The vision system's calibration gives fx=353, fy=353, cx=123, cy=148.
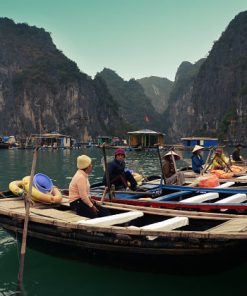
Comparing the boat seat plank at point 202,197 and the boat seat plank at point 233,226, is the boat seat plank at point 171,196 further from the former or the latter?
the boat seat plank at point 233,226

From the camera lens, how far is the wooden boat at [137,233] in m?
5.81

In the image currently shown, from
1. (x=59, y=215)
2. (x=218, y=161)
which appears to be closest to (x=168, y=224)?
(x=59, y=215)

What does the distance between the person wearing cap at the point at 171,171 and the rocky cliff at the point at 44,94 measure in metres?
115

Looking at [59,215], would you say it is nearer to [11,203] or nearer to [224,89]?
[11,203]

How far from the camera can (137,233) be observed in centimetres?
591

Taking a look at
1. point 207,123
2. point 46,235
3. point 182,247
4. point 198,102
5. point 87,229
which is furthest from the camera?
point 198,102

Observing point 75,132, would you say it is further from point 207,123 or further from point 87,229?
point 87,229

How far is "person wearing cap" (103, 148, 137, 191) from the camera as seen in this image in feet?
31.7

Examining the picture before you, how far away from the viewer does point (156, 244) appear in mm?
6082

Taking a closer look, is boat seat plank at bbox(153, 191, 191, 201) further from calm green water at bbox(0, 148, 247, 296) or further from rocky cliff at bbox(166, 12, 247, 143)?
rocky cliff at bbox(166, 12, 247, 143)

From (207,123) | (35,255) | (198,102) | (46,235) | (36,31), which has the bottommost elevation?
(35,255)

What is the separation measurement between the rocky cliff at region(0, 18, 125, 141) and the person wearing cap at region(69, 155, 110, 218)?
11774 cm

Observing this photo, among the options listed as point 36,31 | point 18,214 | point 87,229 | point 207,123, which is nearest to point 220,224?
point 87,229

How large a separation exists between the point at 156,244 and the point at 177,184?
5124mm
